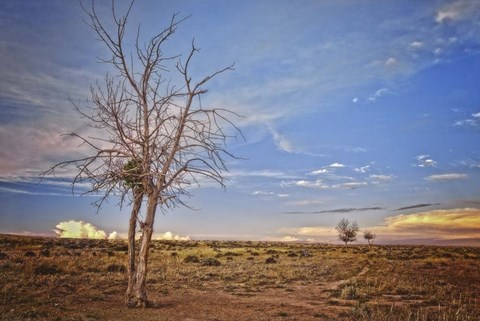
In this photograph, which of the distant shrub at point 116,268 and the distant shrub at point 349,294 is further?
the distant shrub at point 116,268

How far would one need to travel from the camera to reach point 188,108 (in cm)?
1350

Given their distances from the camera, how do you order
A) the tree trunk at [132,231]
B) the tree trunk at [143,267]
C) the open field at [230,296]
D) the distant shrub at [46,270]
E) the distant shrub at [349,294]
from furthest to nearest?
the distant shrub at [46,270] < the distant shrub at [349,294] < the tree trunk at [132,231] < the tree trunk at [143,267] < the open field at [230,296]

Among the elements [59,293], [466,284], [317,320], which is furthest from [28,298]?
[466,284]

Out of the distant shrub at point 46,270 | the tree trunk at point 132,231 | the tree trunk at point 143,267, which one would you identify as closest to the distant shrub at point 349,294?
the tree trunk at point 143,267

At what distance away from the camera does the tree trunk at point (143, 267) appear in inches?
495

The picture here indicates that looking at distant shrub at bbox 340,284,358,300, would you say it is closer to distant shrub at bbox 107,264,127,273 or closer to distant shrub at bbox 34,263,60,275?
distant shrub at bbox 107,264,127,273

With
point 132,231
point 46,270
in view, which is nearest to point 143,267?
point 132,231

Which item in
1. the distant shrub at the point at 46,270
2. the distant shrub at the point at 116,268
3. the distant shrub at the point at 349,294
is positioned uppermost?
the distant shrub at the point at 46,270

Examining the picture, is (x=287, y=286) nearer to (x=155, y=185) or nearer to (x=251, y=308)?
(x=251, y=308)

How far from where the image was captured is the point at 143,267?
12664 millimetres

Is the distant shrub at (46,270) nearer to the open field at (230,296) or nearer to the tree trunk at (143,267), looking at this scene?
the open field at (230,296)

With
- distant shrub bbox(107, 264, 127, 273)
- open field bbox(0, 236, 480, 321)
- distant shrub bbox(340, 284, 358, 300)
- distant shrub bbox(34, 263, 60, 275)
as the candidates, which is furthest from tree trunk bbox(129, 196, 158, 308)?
distant shrub bbox(107, 264, 127, 273)

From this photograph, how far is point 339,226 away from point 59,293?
7312 cm

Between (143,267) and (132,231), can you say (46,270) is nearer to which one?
(132,231)
